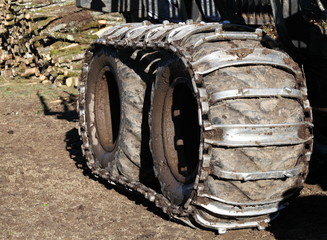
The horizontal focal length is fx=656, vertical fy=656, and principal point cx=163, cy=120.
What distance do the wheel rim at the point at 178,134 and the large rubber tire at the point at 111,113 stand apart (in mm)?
362

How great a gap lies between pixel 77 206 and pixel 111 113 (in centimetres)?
116

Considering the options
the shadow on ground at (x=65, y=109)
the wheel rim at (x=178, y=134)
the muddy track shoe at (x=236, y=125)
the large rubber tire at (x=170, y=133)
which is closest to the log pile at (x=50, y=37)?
the shadow on ground at (x=65, y=109)

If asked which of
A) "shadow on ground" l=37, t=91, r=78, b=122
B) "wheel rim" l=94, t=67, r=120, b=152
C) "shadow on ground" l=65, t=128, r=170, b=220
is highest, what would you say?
"wheel rim" l=94, t=67, r=120, b=152

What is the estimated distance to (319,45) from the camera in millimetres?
3930

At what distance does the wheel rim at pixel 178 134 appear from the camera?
445cm

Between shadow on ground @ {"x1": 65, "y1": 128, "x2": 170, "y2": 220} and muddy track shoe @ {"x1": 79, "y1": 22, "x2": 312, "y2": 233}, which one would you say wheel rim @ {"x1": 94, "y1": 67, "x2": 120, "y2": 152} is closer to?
shadow on ground @ {"x1": 65, "y1": 128, "x2": 170, "y2": 220}

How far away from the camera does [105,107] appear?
5.68 metres

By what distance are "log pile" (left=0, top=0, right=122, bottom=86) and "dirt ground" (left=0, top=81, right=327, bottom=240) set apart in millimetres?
4632

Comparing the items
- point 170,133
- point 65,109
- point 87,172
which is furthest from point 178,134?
point 65,109

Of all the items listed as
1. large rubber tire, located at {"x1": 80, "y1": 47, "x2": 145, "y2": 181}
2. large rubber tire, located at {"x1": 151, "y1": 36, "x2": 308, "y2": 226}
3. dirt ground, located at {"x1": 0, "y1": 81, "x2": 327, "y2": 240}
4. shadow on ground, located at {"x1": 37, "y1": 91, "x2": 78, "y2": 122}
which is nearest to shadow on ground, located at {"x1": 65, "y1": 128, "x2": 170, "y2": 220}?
dirt ground, located at {"x1": 0, "y1": 81, "x2": 327, "y2": 240}

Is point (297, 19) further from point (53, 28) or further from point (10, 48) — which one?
point (10, 48)

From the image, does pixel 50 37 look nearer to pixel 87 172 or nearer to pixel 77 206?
pixel 87 172

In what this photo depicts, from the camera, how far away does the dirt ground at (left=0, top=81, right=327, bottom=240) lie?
4223 millimetres

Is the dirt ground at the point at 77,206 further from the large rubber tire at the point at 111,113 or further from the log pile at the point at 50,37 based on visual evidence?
the log pile at the point at 50,37
